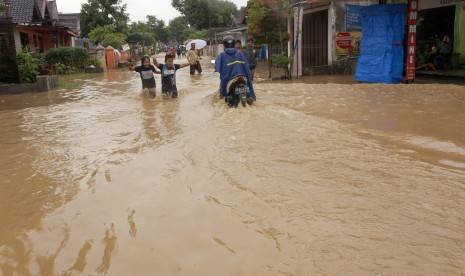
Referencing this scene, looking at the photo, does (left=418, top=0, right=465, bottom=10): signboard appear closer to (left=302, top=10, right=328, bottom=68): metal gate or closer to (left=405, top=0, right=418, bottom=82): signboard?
(left=405, top=0, right=418, bottom=82): signboard

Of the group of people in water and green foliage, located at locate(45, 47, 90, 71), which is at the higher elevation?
green foliage, located at locate(45, 47, 90, 71)

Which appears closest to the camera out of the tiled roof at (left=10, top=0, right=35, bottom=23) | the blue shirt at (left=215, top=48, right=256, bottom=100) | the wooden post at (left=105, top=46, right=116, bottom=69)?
the blue shirt at (left=215, top=48, right=256, bottom=100)

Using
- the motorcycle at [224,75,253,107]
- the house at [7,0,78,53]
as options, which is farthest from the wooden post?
the motorcycle at [224,75,253,107]

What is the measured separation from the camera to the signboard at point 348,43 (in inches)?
620

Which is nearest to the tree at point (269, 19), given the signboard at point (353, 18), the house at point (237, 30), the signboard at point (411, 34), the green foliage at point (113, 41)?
the signboard at point (353, 18)

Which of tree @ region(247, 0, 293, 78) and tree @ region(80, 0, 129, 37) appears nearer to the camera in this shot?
tree @ region(247, 0, 293, 78)

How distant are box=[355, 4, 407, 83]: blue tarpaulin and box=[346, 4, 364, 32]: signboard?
3.43 meters

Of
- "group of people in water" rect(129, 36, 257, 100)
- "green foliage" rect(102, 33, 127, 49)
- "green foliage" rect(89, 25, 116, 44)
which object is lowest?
"group of people in water" rect(129, 36, 257, 100)

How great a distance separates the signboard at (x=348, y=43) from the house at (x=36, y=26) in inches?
522

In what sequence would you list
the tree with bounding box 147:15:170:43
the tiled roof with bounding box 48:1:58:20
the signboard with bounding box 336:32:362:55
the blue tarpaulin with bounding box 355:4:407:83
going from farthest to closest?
the tree with bounding box 147:15:170:43 → the tiled roof with bounding box 48:1:58:20 → the signboard with bounding box 336:32:362:55 → the blue tarpaulin with bounding box 355:4:407:83

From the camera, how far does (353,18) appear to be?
15.8 meters

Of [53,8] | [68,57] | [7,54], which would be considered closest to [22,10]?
[68,57]

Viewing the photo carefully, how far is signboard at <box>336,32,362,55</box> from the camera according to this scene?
620 inches

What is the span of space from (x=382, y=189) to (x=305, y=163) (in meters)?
1.00
